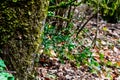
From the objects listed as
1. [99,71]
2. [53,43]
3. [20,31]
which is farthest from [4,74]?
[99,71]

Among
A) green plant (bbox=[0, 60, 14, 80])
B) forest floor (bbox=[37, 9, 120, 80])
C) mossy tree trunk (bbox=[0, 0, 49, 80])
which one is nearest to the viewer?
green plant (bbox=[0, 60, 14, 80])

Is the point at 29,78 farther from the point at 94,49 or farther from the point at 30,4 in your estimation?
the point at 94,49

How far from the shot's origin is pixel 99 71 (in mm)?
4961

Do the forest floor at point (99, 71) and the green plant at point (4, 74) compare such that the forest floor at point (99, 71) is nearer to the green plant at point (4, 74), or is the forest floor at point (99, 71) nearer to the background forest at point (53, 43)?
the background forest at point (53, 43)

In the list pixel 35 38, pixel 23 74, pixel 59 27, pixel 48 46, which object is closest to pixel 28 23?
pixel 35 38

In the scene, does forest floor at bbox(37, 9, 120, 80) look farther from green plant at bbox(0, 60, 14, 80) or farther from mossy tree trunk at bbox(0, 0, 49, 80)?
green plant at bbox(0, 60, 14, 80)

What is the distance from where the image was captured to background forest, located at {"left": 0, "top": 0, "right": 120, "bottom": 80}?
2797 mm

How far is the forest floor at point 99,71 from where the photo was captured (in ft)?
14.2

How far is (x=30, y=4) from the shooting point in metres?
2.80

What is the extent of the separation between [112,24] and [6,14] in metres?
6.14

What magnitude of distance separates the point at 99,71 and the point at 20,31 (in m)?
2.40

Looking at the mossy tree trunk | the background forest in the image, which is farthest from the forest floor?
the mossy tree trunk

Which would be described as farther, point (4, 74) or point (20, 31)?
point (20, 31)

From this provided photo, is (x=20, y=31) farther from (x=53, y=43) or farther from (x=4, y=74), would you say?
(x=53, y=43)
